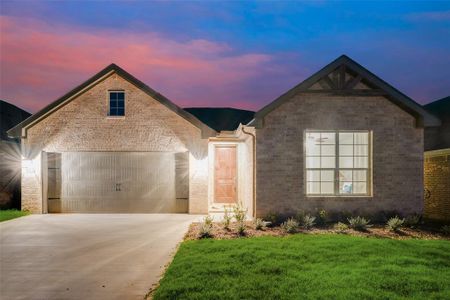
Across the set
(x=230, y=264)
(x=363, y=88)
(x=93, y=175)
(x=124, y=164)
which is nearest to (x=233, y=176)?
(x=124, y=164)

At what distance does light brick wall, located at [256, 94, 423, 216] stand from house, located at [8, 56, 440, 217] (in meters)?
0.03

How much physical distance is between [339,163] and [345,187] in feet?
2.98

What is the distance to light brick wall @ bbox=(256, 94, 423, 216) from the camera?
36.1 ft

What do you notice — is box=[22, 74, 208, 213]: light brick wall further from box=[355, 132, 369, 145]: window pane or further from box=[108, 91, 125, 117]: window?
box=[355, 132, 369, 145]: window pane

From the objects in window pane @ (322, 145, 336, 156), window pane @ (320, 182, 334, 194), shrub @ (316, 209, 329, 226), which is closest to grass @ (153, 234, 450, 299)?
shrub @ (316, 209, 329, 226)

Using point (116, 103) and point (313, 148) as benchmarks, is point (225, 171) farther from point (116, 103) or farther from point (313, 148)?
point (116, 103)

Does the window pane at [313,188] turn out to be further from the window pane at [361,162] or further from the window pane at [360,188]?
the window pane at [361,162]

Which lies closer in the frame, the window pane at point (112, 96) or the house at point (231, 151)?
the house at point (231, 151)

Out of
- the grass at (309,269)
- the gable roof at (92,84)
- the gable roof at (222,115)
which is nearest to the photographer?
the grass at (309,269)

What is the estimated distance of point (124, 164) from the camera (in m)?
14.6

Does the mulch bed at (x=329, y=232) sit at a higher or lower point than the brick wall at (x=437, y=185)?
lower

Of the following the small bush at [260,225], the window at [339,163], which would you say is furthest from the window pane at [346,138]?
the small bush at [260,225]

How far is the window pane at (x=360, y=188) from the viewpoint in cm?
1156

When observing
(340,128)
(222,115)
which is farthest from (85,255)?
(222,115)
